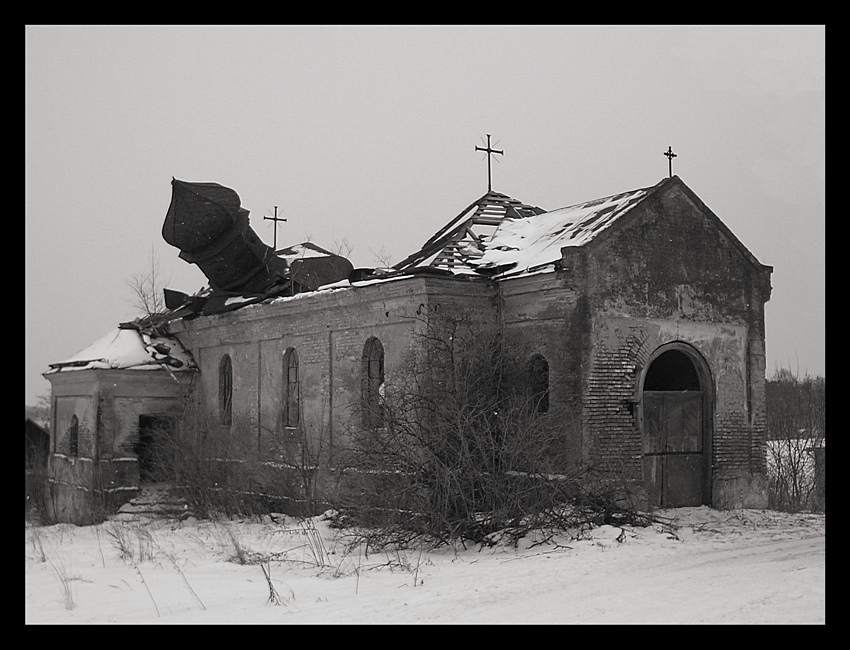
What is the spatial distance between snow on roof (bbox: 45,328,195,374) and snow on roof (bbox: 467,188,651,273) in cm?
911

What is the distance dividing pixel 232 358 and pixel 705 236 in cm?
1124

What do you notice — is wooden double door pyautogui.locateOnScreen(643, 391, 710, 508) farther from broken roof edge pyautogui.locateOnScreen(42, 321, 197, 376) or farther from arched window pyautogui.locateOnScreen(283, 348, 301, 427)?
broken roof edge pyautogui.locateOnScreen(42, 321, 197, 376)

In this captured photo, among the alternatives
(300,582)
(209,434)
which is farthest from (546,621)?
(209,434)

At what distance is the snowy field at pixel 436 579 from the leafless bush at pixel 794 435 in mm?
14096

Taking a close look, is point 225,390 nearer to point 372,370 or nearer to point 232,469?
point 232,469

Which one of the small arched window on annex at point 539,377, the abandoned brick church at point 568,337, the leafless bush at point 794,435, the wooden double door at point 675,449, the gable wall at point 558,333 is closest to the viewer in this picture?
the gable wall at point 558,333

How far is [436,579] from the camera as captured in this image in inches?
495

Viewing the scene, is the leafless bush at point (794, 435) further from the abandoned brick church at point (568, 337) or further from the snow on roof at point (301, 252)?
the snow on roof at point (301, 252)

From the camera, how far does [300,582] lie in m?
12.5

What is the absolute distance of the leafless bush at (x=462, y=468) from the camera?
15.0m

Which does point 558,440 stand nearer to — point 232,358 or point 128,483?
point 232,358

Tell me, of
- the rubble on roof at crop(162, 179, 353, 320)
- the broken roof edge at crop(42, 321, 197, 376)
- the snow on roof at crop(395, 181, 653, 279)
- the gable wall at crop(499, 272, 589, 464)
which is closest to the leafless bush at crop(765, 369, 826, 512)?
the snow on roof at crop(395, 181, 653, 279)

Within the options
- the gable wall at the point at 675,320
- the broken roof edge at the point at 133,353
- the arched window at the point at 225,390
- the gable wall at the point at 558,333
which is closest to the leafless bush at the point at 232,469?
the arched window at the point at 225,390

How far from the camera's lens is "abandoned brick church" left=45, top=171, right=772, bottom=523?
17734 mm
